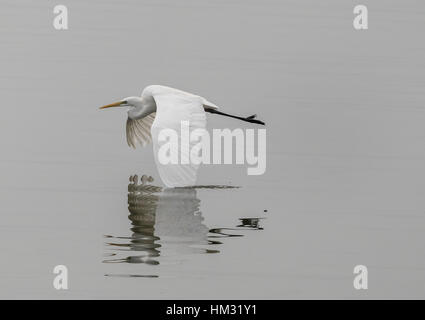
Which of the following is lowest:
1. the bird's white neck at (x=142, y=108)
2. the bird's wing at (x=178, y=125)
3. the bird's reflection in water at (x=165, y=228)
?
the bird's reflection in water at (x=165, y=228)

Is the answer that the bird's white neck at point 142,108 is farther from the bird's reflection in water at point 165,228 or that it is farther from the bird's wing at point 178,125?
the bird's reflection in water at point 165,228

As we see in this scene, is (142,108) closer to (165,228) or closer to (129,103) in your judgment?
Result: (129,103)

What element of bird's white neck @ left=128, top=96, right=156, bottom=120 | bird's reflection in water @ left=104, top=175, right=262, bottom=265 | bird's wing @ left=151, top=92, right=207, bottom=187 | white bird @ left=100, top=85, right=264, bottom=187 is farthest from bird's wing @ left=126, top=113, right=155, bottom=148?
bird's reflection in water @ left=104, top=175, right=262, bottom=265

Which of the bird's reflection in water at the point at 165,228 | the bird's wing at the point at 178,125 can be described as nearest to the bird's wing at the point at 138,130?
the bird's wing at the point at 178,125

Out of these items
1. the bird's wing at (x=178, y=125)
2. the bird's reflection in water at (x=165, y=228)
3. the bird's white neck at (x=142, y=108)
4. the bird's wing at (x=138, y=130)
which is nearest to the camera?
the bird's reflection in water at (x=165, y=228)

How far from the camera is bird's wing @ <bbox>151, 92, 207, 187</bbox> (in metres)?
7.86

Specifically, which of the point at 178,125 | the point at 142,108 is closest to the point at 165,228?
the point at 178,125

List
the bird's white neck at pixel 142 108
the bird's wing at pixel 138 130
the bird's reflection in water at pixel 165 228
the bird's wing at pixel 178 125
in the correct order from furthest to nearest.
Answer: the bird's wing at pixel 138 130, the bird's white neck at pixel 142 108, the bird's wing at pixel 178 125, the bird's reflection in water at pixel 165 228

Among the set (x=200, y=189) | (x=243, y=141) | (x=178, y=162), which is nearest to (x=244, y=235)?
(x=178, y=162)

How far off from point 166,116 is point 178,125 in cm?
18

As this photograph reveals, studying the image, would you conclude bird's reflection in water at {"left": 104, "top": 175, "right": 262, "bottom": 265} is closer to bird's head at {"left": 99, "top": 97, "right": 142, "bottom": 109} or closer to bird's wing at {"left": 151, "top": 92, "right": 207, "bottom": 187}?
bird's wing at {"left": 151, "top": 92, "right": 207, "bottom": 187}

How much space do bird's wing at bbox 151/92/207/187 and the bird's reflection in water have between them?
0.31 metres

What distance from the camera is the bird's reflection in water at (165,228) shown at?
6843 millimetres

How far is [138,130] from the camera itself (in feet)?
33.2
